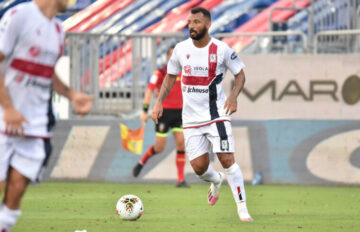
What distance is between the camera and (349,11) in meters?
22.7

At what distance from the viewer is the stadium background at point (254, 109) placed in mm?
16359

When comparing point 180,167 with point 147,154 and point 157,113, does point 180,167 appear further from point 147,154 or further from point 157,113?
point 157,113

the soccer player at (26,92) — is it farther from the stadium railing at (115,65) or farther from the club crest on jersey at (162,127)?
the stadium railing at (115,65)

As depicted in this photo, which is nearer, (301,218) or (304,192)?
(301,218)

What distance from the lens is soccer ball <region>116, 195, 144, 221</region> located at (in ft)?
31.7

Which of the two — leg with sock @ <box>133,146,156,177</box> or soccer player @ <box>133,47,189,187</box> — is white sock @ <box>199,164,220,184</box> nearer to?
soccer player @ <box>133,47,189,187</box>

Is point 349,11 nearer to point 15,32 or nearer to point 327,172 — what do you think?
point 327,172

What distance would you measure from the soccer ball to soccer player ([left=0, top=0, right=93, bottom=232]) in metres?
3.48

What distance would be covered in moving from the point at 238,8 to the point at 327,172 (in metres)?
18.3

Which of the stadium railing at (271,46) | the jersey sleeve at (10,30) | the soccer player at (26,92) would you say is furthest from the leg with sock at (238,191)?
the stadium railing at (271,46)

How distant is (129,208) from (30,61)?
3.82 meters

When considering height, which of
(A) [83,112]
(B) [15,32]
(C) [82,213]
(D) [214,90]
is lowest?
(C) [82,213]

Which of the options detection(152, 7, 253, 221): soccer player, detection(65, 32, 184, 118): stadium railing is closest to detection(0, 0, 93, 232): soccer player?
detection(152, 7, 253, 221): soccer player

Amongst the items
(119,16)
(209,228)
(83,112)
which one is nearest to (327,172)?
(209,228)
